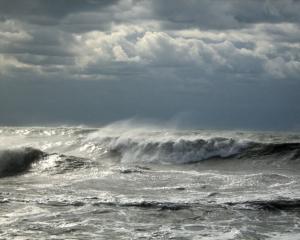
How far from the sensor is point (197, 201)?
52.5 ft

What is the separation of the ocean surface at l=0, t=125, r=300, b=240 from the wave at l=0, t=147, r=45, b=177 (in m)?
0.05

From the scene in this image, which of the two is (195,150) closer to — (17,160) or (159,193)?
(17,160)

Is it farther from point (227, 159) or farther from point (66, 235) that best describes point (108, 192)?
point (227, 159)

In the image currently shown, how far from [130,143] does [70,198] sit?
18993 mm

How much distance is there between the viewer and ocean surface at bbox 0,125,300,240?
1262 centimetres

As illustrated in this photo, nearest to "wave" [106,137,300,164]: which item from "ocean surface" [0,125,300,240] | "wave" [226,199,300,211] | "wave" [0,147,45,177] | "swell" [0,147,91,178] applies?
"ocean surface" [0,125,300,240]

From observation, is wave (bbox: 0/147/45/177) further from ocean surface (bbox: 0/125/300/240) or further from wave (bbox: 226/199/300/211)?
wave (bbox: 226/199/300/211)

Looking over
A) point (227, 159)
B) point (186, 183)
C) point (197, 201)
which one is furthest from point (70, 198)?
point (227, 159)

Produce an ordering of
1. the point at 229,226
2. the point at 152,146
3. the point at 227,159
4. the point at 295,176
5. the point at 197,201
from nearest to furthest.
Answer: the point at 229,226, the point at 197,201, the point at 295,176, the point at 227,159, the point at 152,146

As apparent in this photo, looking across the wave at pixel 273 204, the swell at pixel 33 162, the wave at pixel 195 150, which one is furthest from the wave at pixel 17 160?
the wave at pixel 273 204

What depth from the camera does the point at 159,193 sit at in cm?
1766

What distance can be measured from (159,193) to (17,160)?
12.3m

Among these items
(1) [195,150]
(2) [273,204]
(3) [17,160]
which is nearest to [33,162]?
(3) [17,160]

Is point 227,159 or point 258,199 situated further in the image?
point 227,159
